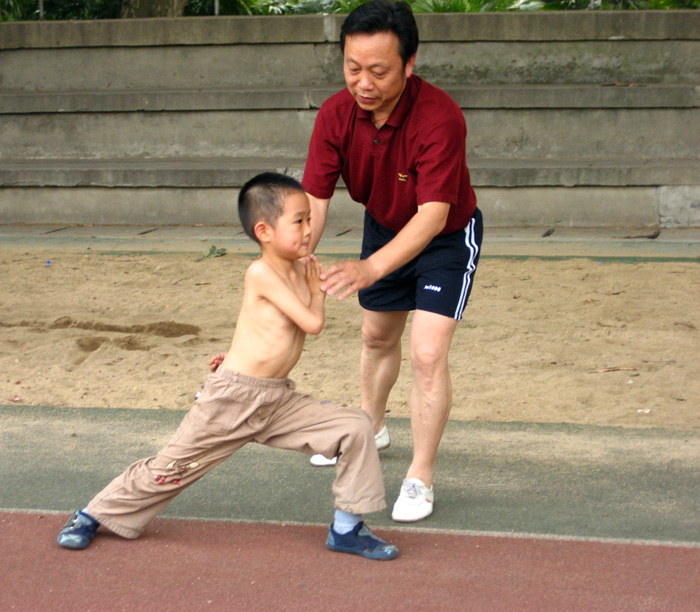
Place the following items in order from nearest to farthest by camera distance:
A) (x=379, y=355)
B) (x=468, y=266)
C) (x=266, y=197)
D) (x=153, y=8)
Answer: (x=266, y=197) → (x=468, y=266) → (x=379, y=355) → (x=153, y=8)

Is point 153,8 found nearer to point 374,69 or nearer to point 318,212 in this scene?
point 318,212

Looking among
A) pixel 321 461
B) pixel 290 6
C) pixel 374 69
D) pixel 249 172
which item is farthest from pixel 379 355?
pixel 290 6

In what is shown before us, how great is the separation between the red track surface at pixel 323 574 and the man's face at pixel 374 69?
59.0 inches

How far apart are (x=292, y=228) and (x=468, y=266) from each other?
0.83 metres

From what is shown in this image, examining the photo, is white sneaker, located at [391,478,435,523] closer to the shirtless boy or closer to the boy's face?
the shirtless boy

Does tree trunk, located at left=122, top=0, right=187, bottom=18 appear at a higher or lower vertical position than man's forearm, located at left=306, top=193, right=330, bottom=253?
higher

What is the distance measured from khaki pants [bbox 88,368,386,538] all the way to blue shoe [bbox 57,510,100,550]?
0.12 ft

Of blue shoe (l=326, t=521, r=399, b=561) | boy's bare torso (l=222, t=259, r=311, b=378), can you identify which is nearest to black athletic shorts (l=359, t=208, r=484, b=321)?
boy's bare torso (l=222, t=259, r=311, b=378)

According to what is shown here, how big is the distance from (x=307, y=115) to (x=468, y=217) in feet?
23.7

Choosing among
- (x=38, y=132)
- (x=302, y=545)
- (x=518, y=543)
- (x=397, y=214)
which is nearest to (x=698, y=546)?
(x=518, y=543)

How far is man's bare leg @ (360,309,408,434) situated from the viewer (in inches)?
141

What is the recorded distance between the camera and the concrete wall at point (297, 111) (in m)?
9.13

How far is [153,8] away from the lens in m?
12.2

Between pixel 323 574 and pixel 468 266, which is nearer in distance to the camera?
pixel 323 574
